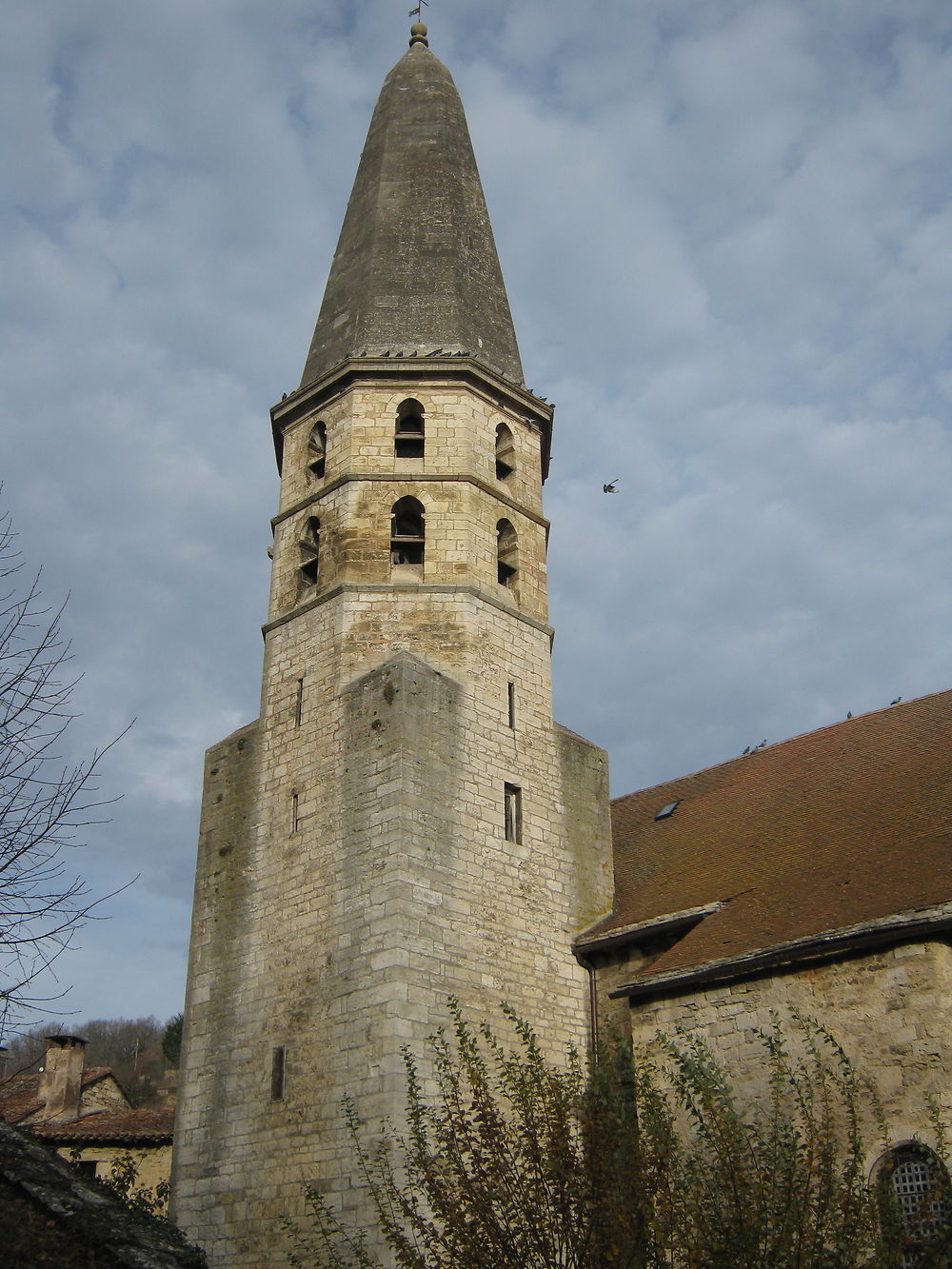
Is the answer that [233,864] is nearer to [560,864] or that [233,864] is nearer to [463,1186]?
[560,864]

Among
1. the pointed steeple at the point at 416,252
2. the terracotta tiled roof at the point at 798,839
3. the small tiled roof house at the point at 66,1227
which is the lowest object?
the small tiled roof house at the point at 66,1227

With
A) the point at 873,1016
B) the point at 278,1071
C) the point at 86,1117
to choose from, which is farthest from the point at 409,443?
the point at 86,1117

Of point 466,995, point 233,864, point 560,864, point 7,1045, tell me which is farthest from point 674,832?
point 7,1045

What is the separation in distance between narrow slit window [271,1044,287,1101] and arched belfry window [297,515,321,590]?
6.54m

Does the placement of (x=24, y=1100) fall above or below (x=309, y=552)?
below

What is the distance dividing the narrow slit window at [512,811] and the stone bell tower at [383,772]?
31 millimetres

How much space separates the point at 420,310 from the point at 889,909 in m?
11.8

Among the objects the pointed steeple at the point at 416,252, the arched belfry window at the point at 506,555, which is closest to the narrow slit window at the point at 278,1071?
the arched belfry window at the point at 506,555

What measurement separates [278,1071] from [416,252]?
12862 mm

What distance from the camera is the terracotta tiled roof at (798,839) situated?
13.4 m

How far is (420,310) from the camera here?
20.1 metres

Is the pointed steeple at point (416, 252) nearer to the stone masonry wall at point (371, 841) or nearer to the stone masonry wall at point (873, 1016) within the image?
the stone masonry wall at point (371, 841)

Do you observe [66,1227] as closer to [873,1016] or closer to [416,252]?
[873,1016]

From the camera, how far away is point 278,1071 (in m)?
14.7
